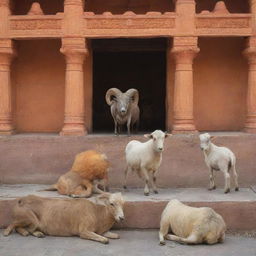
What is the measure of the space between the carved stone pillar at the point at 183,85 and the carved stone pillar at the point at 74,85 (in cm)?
195

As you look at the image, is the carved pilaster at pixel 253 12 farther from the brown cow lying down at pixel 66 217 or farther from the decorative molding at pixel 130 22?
the brown cow lying down at pixel 66 217

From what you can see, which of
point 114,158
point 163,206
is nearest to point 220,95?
point 114,158

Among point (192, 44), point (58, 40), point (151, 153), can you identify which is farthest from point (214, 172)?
point (58, 40)

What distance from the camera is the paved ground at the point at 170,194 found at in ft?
22.5

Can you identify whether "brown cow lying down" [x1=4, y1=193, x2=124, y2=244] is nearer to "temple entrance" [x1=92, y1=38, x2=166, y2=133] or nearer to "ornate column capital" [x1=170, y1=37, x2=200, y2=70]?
"ornate column capital" [x1=170, y1=37, x2=200, y2=70]

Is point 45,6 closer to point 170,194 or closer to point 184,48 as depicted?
point 184,48

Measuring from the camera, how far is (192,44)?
27.0 feet

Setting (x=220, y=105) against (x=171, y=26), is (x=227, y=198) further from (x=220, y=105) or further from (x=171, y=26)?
(x=171, y=26)

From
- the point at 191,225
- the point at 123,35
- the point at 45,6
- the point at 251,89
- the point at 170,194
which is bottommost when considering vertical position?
the point at 191,225

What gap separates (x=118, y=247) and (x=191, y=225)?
3.71ft

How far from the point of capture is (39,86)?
944cm

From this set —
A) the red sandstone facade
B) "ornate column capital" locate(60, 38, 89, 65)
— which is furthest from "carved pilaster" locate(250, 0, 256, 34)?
"ornate column capital" locate(60, 38, 89, 65)

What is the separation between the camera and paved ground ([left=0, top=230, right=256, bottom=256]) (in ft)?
18.5

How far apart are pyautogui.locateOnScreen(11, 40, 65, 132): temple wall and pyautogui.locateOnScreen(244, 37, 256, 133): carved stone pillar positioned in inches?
166
